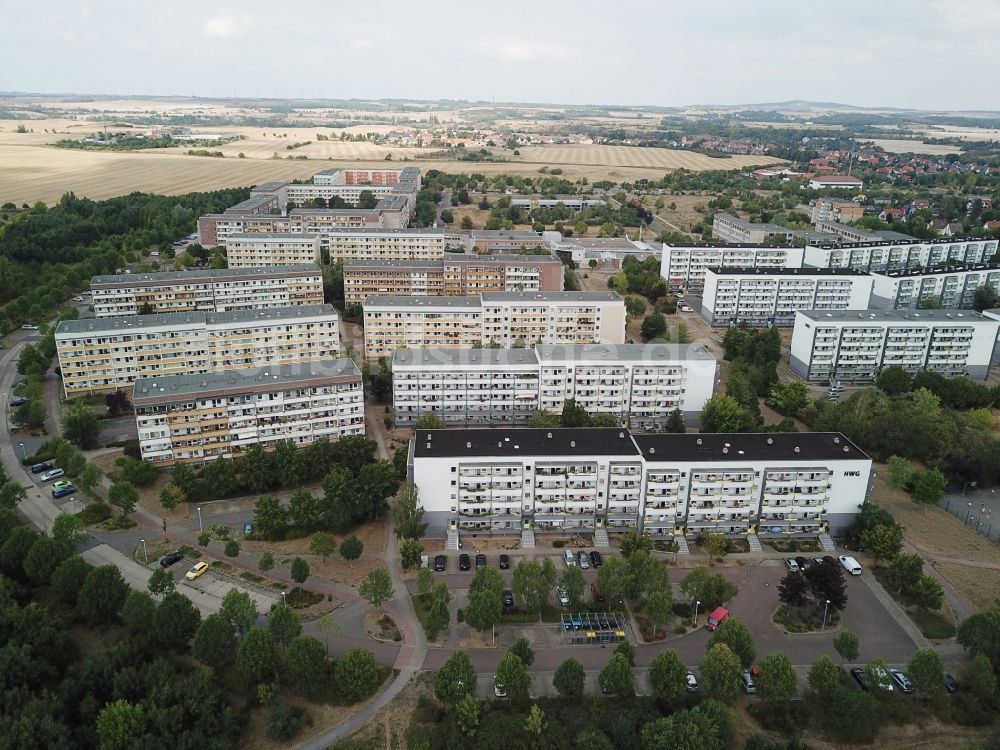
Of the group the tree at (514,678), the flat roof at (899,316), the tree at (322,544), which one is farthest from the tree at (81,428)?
the flat roof at (899,316)

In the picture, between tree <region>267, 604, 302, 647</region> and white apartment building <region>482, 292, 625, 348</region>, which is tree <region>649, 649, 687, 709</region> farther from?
white apartment building <region>482, 292, 625, 348</region>

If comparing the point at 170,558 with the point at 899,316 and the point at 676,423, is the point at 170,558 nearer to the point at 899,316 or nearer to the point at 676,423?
the point at 676,423

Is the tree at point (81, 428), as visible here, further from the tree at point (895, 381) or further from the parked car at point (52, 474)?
the tree at point (895, 381)

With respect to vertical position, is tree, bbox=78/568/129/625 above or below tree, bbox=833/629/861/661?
above

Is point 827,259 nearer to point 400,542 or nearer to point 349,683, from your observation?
point 400,542

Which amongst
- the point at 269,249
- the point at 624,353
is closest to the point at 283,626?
the point at 624,353

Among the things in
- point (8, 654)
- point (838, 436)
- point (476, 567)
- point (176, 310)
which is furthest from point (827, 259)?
point (8, 654)

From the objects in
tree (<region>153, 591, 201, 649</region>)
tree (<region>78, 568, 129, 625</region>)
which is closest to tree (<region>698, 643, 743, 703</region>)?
tree (<region>153, 591, 201, 649</region>)
